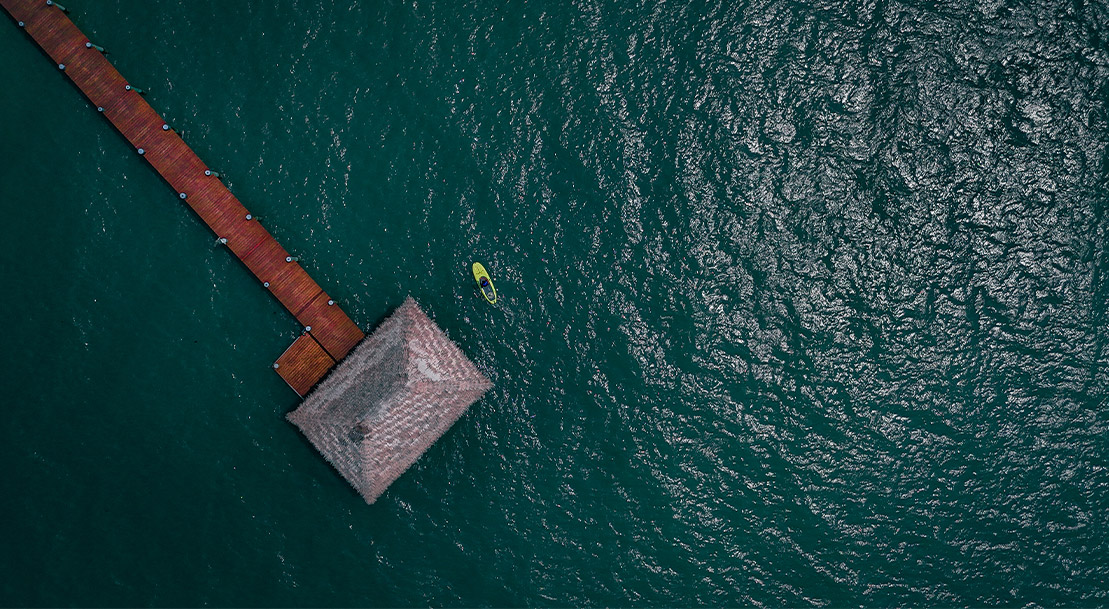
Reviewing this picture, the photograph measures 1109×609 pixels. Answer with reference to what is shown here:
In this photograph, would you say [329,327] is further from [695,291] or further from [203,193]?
[695,291]

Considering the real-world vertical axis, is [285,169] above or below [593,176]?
below

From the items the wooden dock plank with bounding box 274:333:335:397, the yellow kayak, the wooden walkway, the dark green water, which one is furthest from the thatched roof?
the yellow kayak

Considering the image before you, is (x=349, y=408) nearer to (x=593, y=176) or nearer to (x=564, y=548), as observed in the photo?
(x=564, y=548)

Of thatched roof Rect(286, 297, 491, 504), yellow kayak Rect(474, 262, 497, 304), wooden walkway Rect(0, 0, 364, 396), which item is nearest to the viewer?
thatched roof Rect(286, 297, 491, 504)

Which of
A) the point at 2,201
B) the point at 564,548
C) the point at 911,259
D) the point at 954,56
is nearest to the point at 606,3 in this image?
the point at 954,56

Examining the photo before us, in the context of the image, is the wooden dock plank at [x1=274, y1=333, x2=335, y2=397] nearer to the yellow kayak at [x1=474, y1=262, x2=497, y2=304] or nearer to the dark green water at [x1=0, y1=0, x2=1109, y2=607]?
the dark green water at [x1=0, y1=0, x2=1109, y2=607]

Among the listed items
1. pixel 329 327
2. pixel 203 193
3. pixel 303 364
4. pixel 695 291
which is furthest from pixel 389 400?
pixel 695 291
